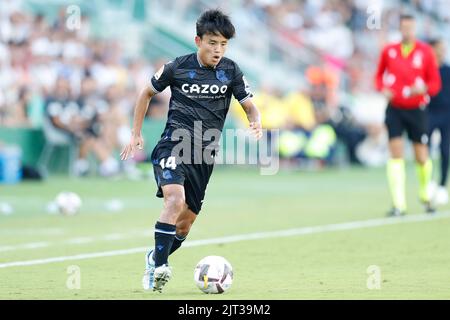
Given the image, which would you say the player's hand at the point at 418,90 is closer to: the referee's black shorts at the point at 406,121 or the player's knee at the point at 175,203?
the referee's black shorts at the point at 406,121

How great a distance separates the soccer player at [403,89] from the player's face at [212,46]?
7010 millimetres

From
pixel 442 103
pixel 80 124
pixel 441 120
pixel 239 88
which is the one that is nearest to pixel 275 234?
pixel 239 88

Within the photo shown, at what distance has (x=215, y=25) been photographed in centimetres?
904

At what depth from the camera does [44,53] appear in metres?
23.5

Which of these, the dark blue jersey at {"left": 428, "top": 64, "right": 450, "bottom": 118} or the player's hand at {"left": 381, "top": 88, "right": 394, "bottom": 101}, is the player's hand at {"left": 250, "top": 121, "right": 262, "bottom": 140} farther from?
the dark blue jersey at {"left": 428, "top": 64, "right": 450, "bottom": 118}

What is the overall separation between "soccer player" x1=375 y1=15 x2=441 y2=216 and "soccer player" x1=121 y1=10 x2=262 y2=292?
265 inches

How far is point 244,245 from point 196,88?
3656 millimetres

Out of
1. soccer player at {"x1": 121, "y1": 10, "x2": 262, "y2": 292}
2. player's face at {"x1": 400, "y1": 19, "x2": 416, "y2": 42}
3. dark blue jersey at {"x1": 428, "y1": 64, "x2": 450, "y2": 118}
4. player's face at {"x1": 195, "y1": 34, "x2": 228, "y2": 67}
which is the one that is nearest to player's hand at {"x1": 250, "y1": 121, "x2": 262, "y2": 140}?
soccer player at {"x1": 121, "y1": 10, "x2": 262, "y2": 292}

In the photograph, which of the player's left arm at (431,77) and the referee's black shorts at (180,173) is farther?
the player's left arm at (431,77)

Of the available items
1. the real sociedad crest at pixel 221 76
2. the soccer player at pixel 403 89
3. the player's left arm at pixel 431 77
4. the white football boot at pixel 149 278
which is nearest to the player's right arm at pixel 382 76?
the soccer player at pixel 403 89

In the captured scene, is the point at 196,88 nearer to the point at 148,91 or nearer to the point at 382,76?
the point at 148,91

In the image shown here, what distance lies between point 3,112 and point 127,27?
255 inches

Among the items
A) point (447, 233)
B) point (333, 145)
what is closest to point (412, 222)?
point (447, 233)

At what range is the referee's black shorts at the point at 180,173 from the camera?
9.05m
